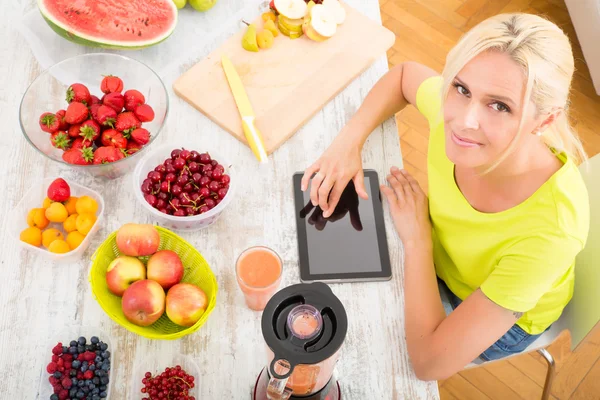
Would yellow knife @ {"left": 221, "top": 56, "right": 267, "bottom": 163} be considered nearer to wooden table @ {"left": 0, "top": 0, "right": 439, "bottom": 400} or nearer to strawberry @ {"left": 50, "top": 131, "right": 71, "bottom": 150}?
wooden table @ {"left": 0, "top": 0, "right": 439, "bottom": 400}

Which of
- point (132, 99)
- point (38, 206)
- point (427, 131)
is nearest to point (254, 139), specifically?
point (132, 99)

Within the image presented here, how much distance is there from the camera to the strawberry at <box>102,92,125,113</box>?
128 cm

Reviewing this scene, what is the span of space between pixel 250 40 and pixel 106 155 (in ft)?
1.58

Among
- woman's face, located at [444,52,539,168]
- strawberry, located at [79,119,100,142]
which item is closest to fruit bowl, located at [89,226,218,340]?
strawberry, located at [79,119,100,142]

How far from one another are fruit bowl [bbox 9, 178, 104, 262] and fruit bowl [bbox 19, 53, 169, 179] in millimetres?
54

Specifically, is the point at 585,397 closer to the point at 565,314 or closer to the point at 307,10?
the point at 565,314

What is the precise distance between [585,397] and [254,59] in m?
1.58

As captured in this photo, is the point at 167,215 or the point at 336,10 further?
the point at 336,10

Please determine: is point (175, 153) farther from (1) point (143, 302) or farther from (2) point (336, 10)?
(2) point (336, 10)

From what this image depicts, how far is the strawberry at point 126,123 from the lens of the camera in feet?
4.10

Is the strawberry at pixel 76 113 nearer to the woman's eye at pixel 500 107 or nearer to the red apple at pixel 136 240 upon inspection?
the red apple at pixel 136 240

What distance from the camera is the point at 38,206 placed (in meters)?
1.23

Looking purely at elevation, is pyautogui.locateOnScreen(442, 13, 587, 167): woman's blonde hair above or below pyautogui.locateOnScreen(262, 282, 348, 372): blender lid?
above

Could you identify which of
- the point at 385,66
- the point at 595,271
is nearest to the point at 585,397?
the point at 595,271
